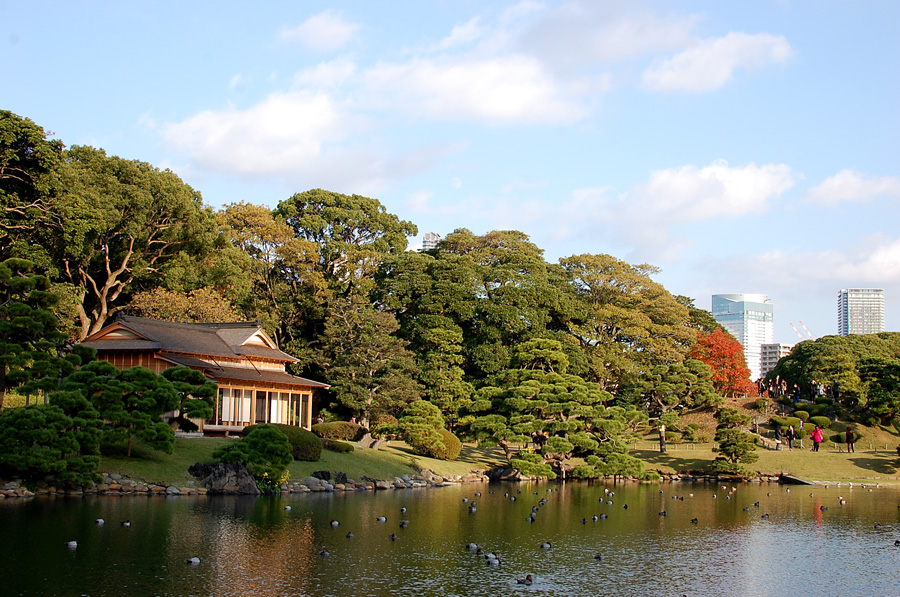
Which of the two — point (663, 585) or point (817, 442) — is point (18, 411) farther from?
point (817, 442)

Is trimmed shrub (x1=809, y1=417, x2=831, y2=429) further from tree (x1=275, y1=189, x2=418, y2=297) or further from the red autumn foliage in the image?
tree (x1=275, y1=189, x2=418, y2=297)

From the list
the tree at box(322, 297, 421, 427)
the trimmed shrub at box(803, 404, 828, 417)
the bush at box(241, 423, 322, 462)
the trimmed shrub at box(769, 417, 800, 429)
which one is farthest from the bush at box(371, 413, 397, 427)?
the trimmed shrub at box(803, 404, 828, 417)

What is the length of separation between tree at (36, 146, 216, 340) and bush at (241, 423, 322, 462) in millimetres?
14052

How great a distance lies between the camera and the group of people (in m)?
46.3

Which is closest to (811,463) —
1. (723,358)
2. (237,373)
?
(723,358)

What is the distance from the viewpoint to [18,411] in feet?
81.6

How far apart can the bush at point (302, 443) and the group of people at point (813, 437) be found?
29.6m

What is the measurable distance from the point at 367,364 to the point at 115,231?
53.4ft

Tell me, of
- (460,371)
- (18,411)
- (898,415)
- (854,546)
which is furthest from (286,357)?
(898,415)

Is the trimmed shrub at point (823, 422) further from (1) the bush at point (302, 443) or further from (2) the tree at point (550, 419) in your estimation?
(1) the bush at point (302, 443)

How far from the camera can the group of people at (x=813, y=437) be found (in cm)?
4631

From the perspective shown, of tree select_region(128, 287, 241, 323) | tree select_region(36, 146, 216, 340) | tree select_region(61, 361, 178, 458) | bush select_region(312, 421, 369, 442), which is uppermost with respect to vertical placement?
tree select_region(36, 146, 216, 340)

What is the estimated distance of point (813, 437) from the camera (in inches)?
1834

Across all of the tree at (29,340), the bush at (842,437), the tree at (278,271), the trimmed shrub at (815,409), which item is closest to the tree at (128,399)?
the tree at (29,340)
